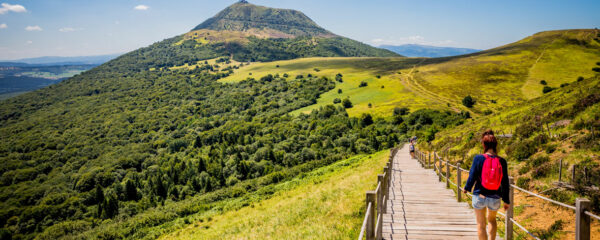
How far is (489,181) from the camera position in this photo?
6109 mm

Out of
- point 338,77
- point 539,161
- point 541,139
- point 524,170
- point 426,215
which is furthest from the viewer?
point 338,77

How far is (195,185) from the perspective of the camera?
8281cm

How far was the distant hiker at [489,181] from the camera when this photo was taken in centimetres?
609

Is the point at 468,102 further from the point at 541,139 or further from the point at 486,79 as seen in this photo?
the point at 541,139

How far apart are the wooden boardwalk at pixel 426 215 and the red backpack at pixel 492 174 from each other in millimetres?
1952

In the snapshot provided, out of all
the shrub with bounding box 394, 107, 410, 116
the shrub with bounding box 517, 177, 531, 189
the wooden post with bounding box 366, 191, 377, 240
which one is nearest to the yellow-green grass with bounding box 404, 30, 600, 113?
the shrub with bounding box 394, 107, 410, 116

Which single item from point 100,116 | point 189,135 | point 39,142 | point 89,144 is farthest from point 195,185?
point 100,116

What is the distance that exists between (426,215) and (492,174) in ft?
11.6

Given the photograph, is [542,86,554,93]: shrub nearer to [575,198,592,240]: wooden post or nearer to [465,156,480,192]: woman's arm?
[465,156,480,192]: woman's arm

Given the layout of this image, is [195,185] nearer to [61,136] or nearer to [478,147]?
[478,147]

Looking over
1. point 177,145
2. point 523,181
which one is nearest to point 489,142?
point 523,181

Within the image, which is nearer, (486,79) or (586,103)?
(586,103)

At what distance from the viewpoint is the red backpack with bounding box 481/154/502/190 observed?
239 inches

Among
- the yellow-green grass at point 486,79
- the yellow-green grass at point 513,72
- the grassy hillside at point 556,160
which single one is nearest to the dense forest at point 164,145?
the yellow-green grass at point 486,79
